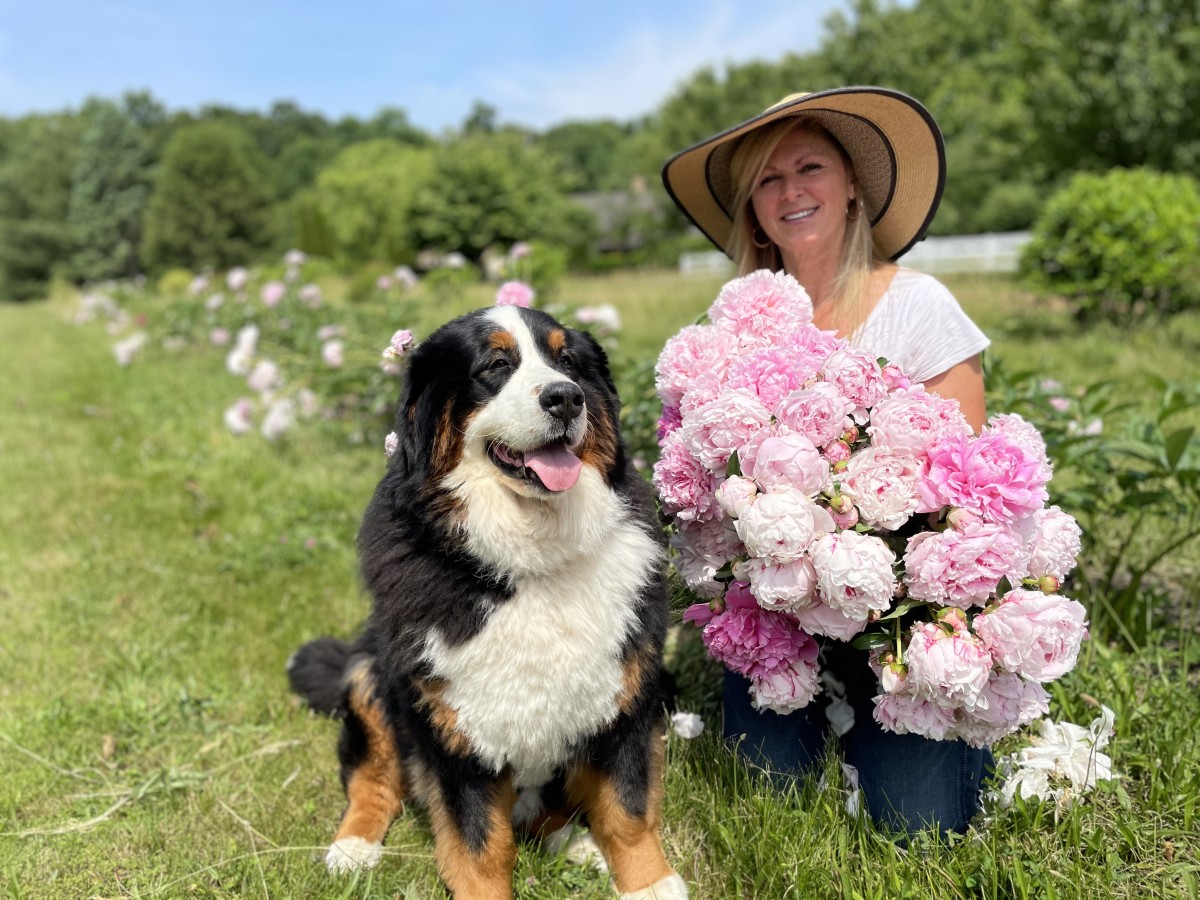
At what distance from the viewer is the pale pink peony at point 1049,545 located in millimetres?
1947

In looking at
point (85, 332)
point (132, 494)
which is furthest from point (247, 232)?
point (132, 494)

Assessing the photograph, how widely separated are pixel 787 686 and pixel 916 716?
355 mm

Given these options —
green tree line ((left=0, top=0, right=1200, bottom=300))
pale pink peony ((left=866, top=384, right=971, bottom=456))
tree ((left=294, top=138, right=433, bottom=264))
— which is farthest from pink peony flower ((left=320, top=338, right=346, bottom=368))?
tree ((left=294, top=138, right=433, bottom=264))

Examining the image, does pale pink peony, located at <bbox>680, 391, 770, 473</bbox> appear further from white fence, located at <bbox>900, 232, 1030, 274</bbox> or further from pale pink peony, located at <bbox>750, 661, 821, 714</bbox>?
white fence, located at <bbox>900, 232, 1030, 274</bbox>

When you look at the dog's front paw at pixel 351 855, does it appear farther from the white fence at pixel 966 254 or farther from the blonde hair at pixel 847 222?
the white fence at pixel 966 254

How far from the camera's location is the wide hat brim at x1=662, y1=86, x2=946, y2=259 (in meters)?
2.55

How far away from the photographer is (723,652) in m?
2.28

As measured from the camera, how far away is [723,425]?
6.53ft

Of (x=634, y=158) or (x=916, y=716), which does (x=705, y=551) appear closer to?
(x=916, y=716)

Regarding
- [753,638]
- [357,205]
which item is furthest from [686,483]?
[357,205]

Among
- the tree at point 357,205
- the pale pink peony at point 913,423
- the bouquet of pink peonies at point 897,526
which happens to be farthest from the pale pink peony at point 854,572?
the tree at point 357,205

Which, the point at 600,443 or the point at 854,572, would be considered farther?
the point at 600,443

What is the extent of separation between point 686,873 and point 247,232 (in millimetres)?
46909

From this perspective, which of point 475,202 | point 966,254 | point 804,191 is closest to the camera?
point 804,191
